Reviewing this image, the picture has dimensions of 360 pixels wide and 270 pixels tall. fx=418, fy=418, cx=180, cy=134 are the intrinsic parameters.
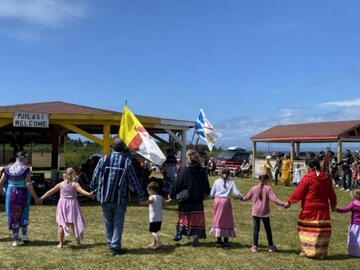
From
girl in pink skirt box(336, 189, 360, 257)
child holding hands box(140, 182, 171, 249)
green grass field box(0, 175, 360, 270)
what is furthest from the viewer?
child holding hands box(140, 182, 171, 249)

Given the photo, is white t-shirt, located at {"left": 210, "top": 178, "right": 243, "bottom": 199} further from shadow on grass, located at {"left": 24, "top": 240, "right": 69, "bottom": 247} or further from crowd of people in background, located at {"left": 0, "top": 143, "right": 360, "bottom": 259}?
shadow on grass, located at {"left": 24, "top": 240, "right": 69, "bottom": 247}

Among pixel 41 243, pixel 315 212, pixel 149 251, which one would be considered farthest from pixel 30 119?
pixel 315 212

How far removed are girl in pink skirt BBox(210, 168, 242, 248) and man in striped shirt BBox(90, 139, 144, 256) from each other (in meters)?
1.52

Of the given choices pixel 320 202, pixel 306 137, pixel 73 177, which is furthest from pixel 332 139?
pixel 73 177

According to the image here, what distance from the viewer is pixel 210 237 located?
8.33 metres

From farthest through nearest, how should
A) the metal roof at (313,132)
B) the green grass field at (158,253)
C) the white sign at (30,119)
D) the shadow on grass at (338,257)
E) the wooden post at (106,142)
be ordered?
the metal roof at (313,132) < the wooden post at (106,142) < the white sign at (30,119) < the shadow on grass at (338,257) < the green grass field at (158,253)

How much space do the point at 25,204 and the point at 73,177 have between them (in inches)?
38.8

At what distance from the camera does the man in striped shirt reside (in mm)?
6543

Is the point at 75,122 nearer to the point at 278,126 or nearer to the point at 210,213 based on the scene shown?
the point at 210,213

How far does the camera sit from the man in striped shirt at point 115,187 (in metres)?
6.54

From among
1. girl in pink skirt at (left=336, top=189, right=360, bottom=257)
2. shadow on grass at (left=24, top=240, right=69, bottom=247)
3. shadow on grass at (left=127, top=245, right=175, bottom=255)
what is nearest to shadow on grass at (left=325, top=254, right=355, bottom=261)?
girl in pink skirt at (left=336, top=189, right=360, bottom=257)

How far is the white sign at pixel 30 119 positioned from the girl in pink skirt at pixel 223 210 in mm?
7028

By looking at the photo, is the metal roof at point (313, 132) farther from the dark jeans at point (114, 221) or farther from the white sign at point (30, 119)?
the dark jeans at point (114, 221)

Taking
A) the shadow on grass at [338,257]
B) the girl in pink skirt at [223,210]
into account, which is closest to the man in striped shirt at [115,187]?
the girl in pink skirt at [223,210]
